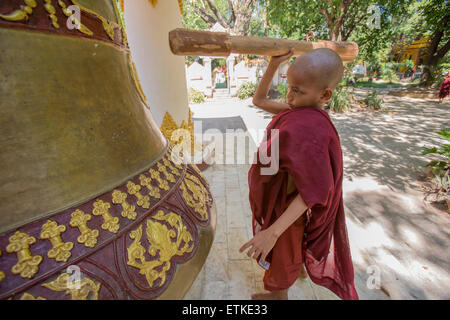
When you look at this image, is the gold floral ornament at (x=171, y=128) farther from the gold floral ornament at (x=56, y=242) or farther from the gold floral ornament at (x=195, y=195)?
the gold floral ornament at (x=56, y=242)

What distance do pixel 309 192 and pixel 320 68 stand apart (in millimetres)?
500

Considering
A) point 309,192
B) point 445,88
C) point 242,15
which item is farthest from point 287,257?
point 242,15

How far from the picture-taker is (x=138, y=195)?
1.82 feet

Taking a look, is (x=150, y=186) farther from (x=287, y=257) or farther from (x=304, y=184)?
(x=287, y=257)

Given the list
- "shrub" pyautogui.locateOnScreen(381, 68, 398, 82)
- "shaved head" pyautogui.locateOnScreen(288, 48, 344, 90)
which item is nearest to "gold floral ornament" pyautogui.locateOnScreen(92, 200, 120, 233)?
"shaved head" pyautogui.locateOnScreen(288, 48, 344, 90)

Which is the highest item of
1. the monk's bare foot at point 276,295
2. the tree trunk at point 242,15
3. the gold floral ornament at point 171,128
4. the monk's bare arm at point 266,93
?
the tree trunk at point 242,15

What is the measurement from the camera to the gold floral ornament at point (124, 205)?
52cm

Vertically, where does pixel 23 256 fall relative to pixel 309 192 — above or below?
above

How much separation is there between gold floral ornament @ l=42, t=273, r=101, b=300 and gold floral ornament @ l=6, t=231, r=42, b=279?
0.12 ft

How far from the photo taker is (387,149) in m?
4.65

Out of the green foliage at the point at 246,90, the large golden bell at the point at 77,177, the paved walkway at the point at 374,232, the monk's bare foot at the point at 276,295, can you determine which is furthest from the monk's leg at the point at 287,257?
the green foliage at the point at 246,90

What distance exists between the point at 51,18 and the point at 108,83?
0.52 ft
